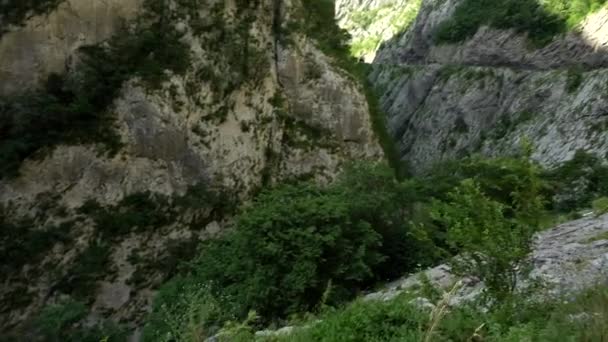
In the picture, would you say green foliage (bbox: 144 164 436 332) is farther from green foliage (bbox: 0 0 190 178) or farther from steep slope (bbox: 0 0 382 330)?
green foliage (bbox: 0 0 190 178)

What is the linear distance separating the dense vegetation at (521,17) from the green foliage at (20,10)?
4009 centimetres

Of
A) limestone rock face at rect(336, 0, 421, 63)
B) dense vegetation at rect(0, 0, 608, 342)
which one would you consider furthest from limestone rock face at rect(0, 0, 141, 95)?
limestone rock face at rect(336, 0, 421, 63)

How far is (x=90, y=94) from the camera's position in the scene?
25625 millimetres

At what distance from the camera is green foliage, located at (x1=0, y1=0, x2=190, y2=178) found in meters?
24.3

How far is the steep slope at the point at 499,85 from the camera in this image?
3888cm

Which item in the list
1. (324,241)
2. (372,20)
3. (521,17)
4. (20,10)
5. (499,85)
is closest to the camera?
(324,241)

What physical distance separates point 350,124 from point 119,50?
13.0 m

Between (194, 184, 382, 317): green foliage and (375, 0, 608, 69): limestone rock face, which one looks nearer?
(194, 184, 382, 317): green foliage

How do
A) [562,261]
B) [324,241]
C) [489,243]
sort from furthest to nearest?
[324,241] → [562,261] → [489,243]

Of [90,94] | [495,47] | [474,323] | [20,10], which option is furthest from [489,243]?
[495,47]

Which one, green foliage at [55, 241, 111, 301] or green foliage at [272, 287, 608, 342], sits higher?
green foliage at [55, 241, 111, 301]

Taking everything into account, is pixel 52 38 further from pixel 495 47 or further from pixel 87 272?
pixel 495 47

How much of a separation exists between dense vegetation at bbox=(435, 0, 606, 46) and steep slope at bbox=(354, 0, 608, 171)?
0.11 meters

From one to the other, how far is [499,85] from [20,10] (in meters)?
38.0
